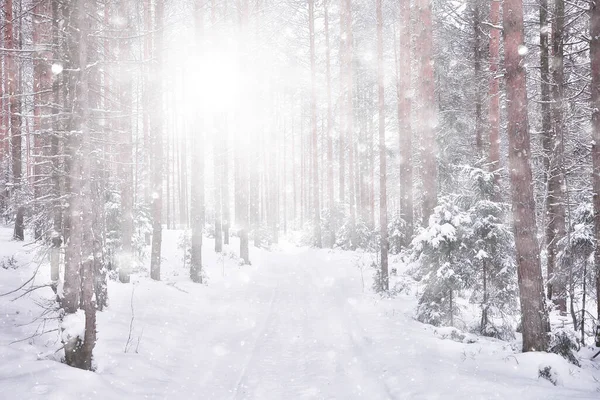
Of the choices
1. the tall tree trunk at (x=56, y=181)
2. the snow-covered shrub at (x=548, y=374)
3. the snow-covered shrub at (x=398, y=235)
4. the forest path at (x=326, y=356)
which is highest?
the tall tree trunk at (x=56, y=181)

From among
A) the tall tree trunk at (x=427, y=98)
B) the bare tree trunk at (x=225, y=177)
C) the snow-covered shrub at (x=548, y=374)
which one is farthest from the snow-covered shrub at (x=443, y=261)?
the bare tree trunk at (x=225, y=177)

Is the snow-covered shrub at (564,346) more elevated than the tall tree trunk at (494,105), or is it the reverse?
the tall tree trunk at (494,105)

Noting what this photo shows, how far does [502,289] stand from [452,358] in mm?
2932

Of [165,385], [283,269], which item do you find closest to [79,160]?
[165,385]

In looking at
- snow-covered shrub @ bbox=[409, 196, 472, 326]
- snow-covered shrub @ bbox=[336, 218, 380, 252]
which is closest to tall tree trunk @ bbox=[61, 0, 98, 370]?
snow-covered shrub @ bbox=[409, 196, 472, 326]

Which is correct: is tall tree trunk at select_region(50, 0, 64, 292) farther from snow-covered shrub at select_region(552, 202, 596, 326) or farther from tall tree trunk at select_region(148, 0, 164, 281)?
snow-covered shrub at select_region(552, 202, 596, 326)

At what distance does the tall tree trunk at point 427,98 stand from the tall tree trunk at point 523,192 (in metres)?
6.45

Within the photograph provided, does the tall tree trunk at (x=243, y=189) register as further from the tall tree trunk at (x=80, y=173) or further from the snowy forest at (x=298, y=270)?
the tall tree trunk at (x=80, y=173)

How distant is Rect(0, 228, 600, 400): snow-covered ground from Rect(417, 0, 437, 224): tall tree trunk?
4193mm

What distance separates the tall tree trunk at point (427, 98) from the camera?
12.8 meters

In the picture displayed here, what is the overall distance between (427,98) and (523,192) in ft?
24.7

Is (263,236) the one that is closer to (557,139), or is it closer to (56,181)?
(56,181)

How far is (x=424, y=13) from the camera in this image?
12820 mm

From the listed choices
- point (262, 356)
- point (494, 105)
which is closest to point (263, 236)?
point (494, 105)
